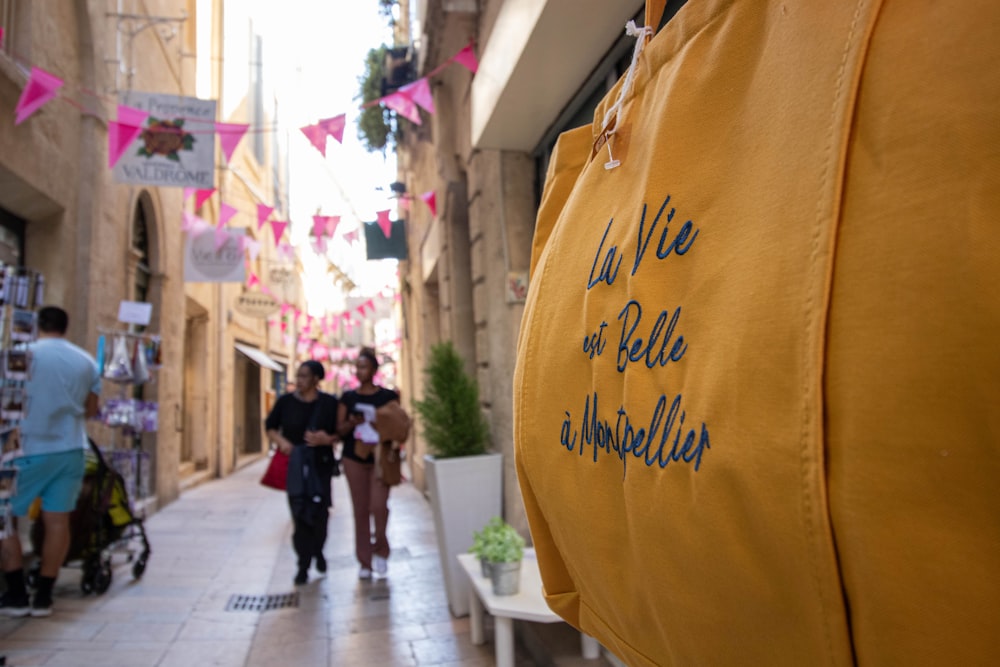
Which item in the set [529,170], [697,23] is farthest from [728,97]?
[529,170]

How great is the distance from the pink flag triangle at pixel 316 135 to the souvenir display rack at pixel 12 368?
2.73 meters

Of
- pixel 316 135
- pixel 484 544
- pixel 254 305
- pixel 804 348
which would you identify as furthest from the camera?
pixel 254 305

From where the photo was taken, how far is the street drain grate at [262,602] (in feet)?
16.3

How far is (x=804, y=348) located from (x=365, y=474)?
5404 millimetres

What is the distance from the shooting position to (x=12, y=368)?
420 cm

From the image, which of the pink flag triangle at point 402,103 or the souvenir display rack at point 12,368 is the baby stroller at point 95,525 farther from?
the pink flag triangle at point 402,103

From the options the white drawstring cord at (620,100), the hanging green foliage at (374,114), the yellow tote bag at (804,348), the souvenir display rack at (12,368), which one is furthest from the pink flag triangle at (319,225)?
the yellow tote bag at (804,348)

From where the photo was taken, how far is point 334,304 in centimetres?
3294

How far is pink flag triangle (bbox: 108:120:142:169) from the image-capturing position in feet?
21.6

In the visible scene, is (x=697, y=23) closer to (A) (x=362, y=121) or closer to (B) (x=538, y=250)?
(B) (x=538, y=250)

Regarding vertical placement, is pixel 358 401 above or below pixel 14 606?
above

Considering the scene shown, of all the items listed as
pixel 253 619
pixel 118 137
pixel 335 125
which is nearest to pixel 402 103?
pixel 335 125

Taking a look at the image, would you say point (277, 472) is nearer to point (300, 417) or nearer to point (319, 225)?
point (300, 417)

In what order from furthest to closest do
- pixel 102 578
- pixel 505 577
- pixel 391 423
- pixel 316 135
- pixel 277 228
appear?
pixel 277 228, pixel 316 135, pixel 391 423, pixel 102 578, pixel 505 577
